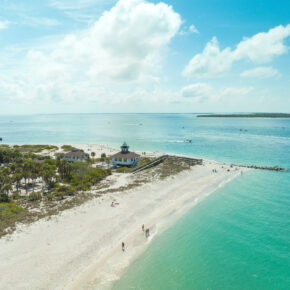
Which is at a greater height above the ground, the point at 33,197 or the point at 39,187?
the point at 33,197

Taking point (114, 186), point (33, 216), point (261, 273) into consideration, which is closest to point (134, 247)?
point (261, 273)

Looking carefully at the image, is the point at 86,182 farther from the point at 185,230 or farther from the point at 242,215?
the point at 242,215

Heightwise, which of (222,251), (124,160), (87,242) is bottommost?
(222,251)

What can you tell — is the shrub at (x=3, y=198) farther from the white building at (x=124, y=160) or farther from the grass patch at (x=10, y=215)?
the white building at (x=124, y=160)

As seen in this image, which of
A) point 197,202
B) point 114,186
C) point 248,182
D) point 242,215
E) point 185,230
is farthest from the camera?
point 248,182

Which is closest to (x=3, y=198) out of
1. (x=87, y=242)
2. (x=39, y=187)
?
(x=39, y=187)

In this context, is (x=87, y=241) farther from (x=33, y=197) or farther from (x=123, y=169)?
(x=123, y=169)

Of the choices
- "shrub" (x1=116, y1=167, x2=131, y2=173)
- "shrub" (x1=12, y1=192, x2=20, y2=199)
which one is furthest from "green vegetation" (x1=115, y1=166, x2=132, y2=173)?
"shrub" (x1=12, y1=192, x2=20, y2=199)

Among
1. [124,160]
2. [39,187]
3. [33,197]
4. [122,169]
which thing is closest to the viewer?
[33,197]
